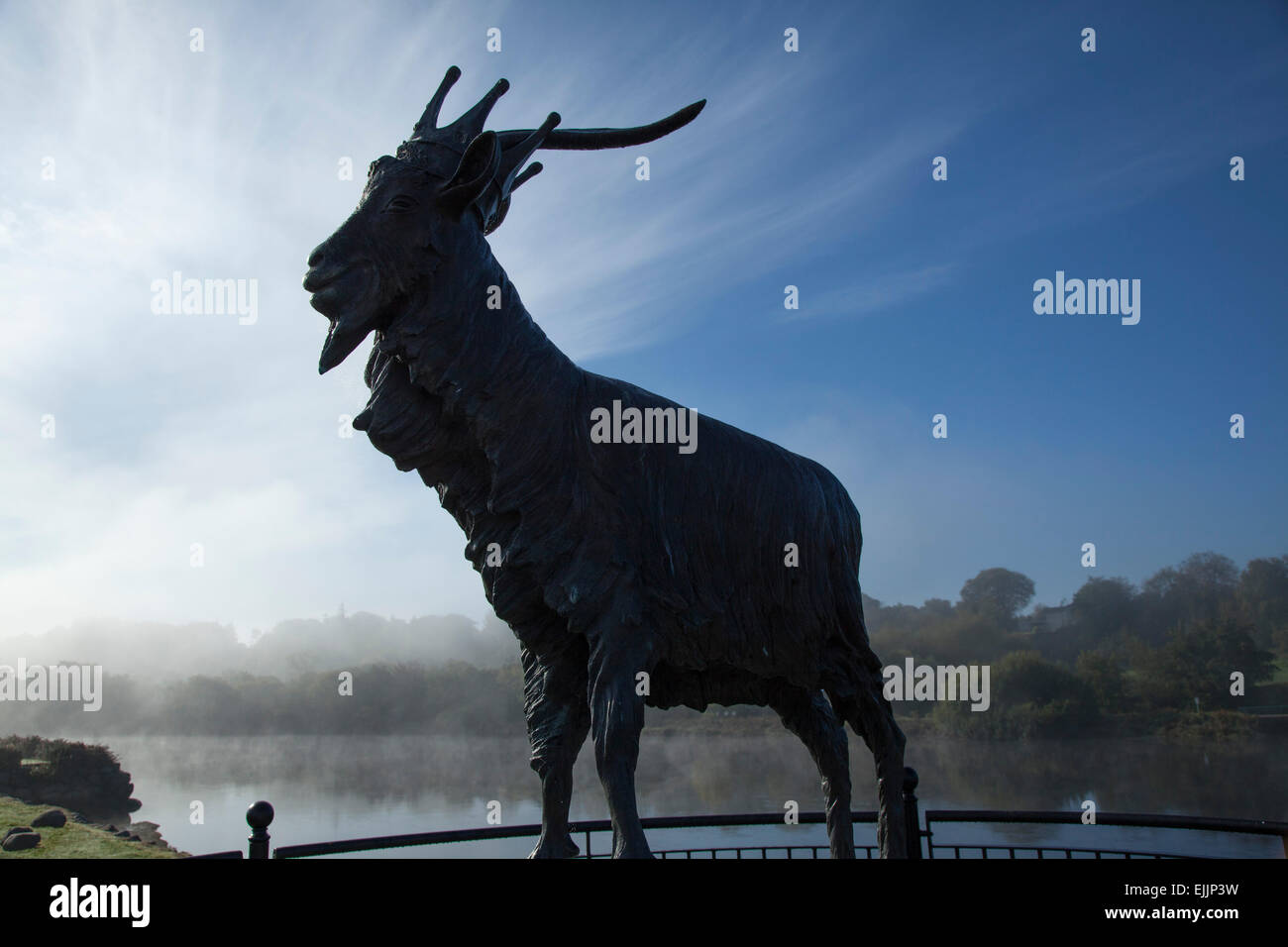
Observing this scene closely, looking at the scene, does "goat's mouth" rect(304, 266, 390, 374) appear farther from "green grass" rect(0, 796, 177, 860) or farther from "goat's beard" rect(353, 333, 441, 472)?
"green grass" rect(0, 796, 177, 860)

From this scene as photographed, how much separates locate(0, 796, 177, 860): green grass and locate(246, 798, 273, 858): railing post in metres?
4.12

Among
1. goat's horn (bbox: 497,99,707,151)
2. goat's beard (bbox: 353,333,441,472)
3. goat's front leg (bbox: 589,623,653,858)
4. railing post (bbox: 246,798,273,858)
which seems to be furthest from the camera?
goat's horn (bbox: 497,99,707,151)

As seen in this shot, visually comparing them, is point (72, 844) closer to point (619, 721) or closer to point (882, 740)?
point (619, 721)

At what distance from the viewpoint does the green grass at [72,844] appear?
7.05 m

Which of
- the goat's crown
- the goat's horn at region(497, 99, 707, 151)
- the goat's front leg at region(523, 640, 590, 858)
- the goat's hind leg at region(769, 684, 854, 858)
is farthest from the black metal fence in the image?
the goat's horn at region(497, 99, 707, 151)

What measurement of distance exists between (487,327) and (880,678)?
2.93 m

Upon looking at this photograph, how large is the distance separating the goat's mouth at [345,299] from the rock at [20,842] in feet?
22.9

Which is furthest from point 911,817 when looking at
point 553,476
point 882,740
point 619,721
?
point 553,476

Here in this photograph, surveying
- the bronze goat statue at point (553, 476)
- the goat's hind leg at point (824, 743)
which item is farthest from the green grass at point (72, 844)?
the goat's hind leg at point (824, 743)

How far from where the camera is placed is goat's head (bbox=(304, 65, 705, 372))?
3.37m

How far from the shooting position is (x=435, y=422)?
3646mm

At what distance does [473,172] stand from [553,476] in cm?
134
